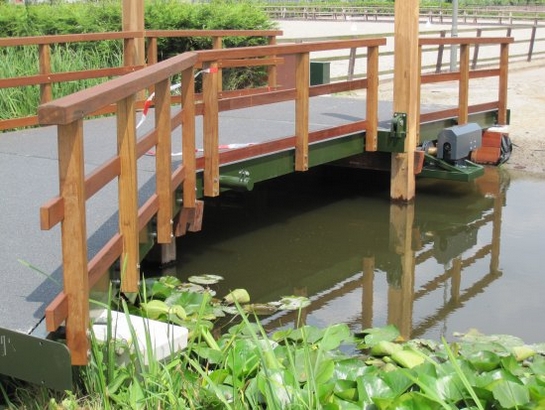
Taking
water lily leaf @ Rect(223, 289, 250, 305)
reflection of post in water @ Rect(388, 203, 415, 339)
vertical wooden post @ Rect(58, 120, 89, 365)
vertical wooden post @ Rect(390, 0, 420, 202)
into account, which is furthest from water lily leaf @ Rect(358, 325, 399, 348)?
vertical wooden post @ Rect(390, 0, 420, 202)

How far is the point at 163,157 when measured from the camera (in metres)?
5.72

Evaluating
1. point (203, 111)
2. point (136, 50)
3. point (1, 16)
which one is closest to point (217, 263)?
point (203, 111)

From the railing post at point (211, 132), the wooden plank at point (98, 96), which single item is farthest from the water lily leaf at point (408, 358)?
the railing post at point (211, 132)

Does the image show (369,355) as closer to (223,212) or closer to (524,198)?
(223,212)

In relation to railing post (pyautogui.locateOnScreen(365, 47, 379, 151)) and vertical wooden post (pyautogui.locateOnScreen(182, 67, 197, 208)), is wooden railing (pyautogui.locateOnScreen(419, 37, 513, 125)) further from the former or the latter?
vertical wooden post (pyautogui.locateOnScreen(182, 67, 197, 208))

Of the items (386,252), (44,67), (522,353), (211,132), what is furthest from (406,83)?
(522,353)

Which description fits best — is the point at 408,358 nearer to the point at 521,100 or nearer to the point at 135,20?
the point at 135,20

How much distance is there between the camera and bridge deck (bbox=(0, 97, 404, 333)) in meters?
4.52

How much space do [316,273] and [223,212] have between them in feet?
7.28

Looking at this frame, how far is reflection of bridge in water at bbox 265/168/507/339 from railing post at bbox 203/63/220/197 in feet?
3.42

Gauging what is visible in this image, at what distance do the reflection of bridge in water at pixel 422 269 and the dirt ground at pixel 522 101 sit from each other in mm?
2205

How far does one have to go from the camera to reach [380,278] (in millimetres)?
7305

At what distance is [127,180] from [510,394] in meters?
2.08

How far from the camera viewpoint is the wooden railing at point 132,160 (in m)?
4.02
